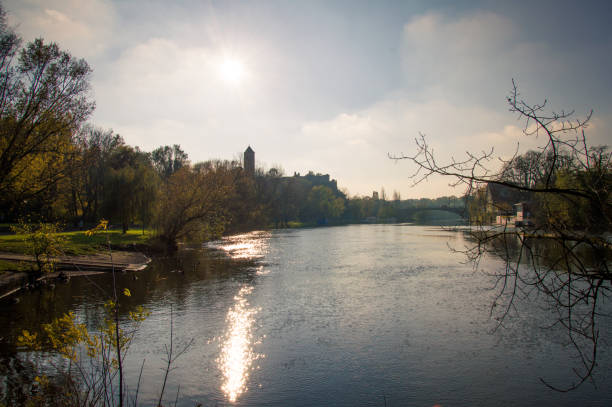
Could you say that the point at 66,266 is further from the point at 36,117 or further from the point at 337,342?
the point at 337,342

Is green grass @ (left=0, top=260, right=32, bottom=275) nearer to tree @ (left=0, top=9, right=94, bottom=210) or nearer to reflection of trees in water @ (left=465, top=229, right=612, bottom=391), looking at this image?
tree @ (left=0, top=9, right=94, bottom=210)

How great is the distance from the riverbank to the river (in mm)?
1072

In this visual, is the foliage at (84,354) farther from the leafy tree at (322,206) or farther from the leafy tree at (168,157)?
the leafy tree at (322,206)

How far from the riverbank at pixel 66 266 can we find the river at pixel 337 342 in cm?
107

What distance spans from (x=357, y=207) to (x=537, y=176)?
119m

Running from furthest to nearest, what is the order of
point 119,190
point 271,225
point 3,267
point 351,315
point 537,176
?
point 271,225
point 119,190
point 3,267
point 351,315
point 537,176

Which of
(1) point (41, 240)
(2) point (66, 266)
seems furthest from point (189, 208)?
(1) point (41, 240)

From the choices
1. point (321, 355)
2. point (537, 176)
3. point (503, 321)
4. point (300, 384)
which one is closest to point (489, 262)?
point (503, 321)

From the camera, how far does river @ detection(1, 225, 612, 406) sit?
26.5 ft

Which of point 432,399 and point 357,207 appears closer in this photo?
point 432,399

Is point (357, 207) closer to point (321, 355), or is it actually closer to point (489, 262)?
point (489, 262)

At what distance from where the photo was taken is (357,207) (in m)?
122

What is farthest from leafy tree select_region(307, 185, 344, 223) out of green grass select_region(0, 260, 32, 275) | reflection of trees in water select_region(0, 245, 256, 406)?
green grass select_region(0, 260, 32, 275)

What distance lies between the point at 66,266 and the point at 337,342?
52.0 feet
